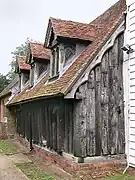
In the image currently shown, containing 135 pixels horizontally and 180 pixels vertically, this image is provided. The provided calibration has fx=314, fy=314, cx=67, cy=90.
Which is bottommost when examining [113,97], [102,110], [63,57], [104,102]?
[102,110]

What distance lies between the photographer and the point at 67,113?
995cm

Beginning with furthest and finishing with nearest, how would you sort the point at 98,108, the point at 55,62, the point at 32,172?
the point at 55,62
the point at 32,172
the point at 98,108

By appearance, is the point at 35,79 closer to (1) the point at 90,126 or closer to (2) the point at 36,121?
(2) the point at 36,121

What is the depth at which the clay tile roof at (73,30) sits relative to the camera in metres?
10.9

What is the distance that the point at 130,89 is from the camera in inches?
372

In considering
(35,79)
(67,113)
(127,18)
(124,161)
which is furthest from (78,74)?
(35,79)

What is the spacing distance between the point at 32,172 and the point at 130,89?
4305mm

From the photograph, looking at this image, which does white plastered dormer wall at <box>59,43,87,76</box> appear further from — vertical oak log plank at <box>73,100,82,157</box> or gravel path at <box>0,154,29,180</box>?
gravel path at <box>0,154,29,180</box>

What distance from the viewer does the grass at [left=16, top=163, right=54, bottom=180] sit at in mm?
9672

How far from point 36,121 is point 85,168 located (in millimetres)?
5593

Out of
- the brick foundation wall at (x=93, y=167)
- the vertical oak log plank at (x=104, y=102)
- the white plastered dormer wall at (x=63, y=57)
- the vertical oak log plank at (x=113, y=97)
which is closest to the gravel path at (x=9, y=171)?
the brick foundation wall at (x=93, y=167)

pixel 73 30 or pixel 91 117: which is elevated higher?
pixel 73 30

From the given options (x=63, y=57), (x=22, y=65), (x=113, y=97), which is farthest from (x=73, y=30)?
(x=22, y=65)

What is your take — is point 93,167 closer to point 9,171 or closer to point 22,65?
point 9,171
